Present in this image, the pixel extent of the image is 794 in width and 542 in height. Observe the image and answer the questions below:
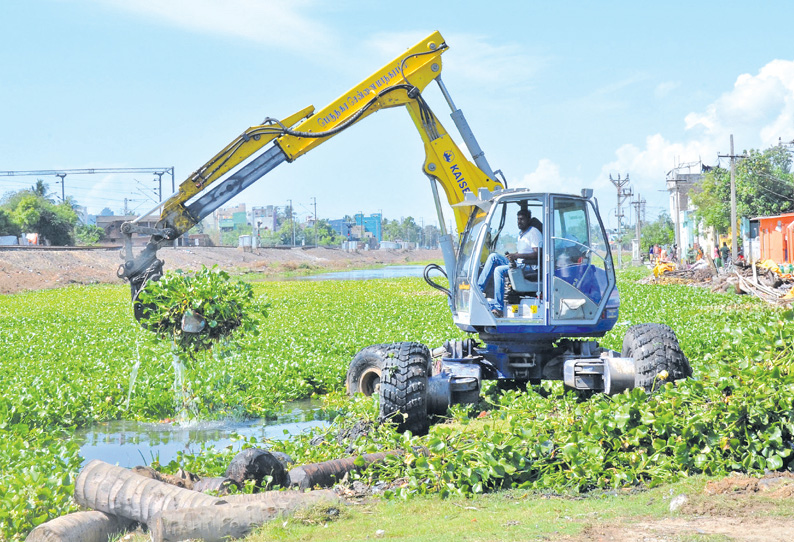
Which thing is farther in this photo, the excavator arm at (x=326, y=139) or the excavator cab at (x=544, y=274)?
the excavator arm at (x=326, y=139)

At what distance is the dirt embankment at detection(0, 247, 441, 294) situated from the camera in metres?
52.0

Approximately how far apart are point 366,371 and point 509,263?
9.09 ft

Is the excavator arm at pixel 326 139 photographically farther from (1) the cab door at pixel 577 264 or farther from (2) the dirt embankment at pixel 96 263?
(2) the dirt embankment at pixel 96 263

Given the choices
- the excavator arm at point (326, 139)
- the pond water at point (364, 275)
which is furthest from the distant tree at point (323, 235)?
the excavator arm at point (326, 139)

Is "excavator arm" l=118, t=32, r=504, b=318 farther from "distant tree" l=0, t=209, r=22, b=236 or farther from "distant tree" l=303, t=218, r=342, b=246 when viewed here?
"distant tree" l=303, t=218, r=342, b=246

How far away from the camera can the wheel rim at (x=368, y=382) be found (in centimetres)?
1180

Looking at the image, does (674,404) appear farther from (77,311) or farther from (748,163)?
(748,163)

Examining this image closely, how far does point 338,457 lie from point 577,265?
11.9ft

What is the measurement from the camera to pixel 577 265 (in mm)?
10156

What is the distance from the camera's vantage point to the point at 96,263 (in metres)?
63.2

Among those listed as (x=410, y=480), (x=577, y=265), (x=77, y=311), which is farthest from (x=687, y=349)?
(x=77, y=311)

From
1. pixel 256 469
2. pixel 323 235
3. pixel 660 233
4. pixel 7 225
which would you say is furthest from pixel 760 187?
pixel 323 235

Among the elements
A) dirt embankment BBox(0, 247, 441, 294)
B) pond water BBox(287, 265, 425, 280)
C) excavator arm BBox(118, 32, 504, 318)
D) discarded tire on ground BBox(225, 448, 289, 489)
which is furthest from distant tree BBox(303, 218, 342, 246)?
discarded tire on ground BBox(225, 448, 289, 489)

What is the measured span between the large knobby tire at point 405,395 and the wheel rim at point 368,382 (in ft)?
8.10
